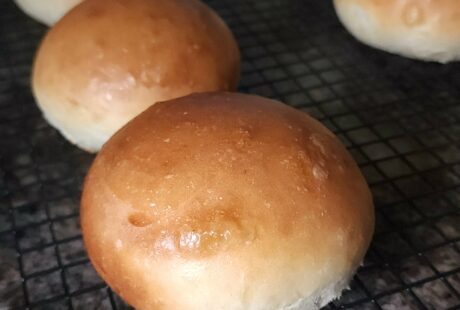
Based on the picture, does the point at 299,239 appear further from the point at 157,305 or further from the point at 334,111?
the point at 334,111

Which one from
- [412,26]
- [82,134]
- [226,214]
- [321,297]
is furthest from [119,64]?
[412,26]

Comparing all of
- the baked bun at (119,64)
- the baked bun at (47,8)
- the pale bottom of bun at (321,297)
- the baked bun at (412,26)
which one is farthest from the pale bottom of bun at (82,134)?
the baked bun at (412,26)

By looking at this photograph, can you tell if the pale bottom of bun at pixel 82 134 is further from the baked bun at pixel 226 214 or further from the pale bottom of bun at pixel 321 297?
the pale bottom of bun at pixel 321 297

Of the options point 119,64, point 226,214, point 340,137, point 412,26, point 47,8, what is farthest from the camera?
point 47,8

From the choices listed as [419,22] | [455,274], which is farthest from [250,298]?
[419,22]

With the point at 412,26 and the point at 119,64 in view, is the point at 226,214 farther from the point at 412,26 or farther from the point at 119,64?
the point at 412,26

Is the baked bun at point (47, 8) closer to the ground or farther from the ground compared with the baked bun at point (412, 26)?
closer to the ground
